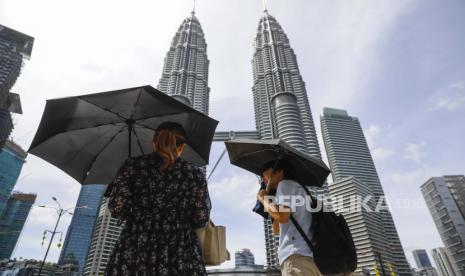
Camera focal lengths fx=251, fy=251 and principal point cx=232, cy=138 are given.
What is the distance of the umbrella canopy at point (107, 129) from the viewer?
10.7 feet

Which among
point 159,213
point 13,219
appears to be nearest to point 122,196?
point 159,213

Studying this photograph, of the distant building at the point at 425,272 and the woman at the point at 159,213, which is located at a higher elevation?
the distant building at the point at 425,272

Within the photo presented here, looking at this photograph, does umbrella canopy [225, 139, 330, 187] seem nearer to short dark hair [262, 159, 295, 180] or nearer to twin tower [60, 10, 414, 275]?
short dark hair [262, 159, 295, 180]

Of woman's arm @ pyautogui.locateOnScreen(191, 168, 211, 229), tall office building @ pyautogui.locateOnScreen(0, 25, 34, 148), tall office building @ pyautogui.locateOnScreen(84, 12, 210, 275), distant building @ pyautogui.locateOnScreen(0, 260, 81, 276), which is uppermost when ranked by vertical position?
tall office building @ pyautogui.locateOnScreen(84, 12, 210, 275)

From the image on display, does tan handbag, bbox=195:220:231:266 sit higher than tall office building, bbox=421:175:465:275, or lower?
lower

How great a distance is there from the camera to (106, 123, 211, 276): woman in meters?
1.99

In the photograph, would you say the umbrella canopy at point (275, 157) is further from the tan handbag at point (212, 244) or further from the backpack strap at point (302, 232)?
the tan handbag at point (212, 244)

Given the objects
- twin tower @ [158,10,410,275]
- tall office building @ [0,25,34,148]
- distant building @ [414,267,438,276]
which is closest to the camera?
tall office building @ [0,25,34,148]

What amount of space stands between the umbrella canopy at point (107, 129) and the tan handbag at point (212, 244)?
1535mm

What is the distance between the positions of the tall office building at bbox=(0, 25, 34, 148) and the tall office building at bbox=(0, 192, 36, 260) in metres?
45.0

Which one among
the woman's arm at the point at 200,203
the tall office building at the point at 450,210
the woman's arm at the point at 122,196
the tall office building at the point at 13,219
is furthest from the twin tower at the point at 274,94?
the woman's arm at the point at 122,196

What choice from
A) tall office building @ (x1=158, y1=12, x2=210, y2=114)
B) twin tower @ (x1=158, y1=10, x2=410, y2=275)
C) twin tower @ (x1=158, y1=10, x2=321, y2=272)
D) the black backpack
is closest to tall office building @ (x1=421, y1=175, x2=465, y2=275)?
twin tower @ (x1=158, y1=10, x2=410, y2=275)

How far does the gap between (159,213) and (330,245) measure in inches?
66.0

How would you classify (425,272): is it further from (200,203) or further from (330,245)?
(200,203)
